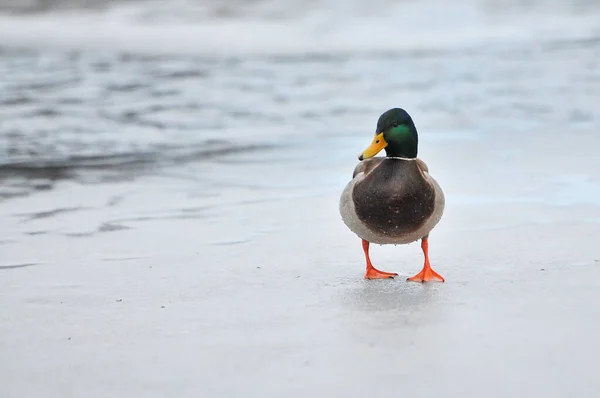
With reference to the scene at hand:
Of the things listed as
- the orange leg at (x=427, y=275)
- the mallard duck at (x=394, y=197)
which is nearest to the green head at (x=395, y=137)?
the mallard duck at (x=394, y=197)

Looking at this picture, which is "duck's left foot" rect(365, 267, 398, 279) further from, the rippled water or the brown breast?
the rippled water

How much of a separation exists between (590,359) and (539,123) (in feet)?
19.1

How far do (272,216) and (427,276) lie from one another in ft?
5.19

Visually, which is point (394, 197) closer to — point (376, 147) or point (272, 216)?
point (376, 147)

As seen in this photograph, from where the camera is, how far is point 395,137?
4.07 meters

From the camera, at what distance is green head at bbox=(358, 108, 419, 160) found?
13.3ft

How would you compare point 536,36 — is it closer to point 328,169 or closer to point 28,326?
point 328,169

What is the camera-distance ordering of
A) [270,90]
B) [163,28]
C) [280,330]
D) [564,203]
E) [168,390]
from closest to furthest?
1. [168,390]
2. [280,330]
3. [564,203]
4. [270,90]
5. [163,28]

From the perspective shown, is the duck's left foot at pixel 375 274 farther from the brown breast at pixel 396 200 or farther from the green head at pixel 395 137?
the green head at pixel 395 137

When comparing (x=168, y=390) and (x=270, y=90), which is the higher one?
(x=168, y=390)

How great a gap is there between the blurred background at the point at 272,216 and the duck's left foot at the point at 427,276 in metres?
0.09

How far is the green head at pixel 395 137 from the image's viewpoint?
13.3 ft

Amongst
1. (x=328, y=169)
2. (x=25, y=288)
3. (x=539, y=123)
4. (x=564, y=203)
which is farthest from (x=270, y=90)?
(x=25, y=288)

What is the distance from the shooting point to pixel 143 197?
6.06 metres
